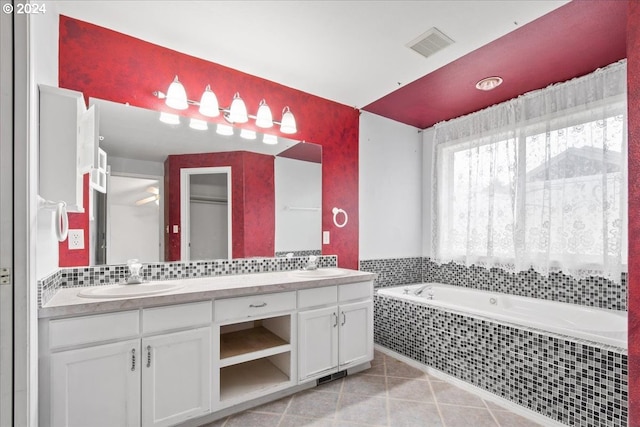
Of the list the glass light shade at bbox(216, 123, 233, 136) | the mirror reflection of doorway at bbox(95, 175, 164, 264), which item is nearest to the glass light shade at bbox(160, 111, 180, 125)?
the glass light shade at bbox(216, 123, 233, 136)

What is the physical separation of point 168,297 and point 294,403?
3.73 feet

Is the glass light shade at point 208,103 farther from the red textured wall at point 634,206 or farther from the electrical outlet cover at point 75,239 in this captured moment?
the red textured wall at point 634,206

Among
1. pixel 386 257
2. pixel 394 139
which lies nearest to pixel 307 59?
pixel 394 139

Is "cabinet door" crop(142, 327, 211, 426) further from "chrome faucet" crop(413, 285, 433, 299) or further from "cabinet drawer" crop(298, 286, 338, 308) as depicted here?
"chrome faucet" crop(413, 285, 433, 299)

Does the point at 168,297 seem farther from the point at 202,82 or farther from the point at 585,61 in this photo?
the point at 585,61

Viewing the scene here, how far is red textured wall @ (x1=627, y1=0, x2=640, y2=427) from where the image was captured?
1379 mm

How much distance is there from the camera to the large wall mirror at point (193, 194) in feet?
6.60

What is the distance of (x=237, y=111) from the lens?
7.86ft

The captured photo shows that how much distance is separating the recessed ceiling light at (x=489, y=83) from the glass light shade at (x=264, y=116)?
1.80 metres

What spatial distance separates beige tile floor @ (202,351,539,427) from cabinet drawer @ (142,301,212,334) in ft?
2.20

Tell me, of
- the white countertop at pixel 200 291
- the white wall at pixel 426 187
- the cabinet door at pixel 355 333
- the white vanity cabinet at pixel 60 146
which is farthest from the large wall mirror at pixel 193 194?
the white wall at pixel 426 187

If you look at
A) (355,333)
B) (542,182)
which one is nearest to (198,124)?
(355,333)

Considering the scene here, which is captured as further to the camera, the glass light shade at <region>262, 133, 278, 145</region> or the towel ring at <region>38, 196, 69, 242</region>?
the glass light shade at <region>262, 133, 278, 145</region>
